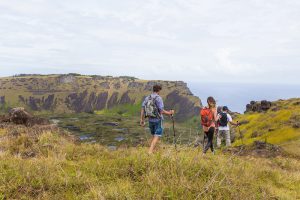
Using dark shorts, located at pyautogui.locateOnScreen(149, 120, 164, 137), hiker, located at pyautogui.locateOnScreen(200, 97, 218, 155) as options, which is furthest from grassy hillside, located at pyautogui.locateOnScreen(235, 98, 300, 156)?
dark shorts, located at pyautogui.locateOnScreen(149, 120, 164, 137)

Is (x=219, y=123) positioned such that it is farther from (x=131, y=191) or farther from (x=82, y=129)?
(x=82, y=129)

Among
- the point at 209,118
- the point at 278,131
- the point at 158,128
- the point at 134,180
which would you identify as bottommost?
the point at 278,131

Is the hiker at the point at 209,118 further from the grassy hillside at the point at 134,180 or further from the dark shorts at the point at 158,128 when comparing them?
the grassy hillside at the point at 134,180

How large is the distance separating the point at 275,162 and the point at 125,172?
10494mm

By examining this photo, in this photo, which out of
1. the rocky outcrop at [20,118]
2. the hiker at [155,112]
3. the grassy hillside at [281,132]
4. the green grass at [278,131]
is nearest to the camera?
the hiker at [155,112]

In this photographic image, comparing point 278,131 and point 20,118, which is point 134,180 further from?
point 278,131

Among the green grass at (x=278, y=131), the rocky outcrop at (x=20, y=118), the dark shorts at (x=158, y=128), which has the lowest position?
the green grass at (x=278, y=131)

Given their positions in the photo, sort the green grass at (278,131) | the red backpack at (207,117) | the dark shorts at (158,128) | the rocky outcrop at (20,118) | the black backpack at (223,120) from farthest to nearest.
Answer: the green grass at (278,131) < the rocky outcrop at (20,118) < the black backpack at (223,120) < the red backpack at (207,117) < the dark shorts at (158,128)

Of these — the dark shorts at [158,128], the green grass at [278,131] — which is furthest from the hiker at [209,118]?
the green grass at [278,131]

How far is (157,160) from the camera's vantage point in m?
7.63

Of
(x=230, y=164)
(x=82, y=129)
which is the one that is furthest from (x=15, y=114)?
(x=82, y=129)

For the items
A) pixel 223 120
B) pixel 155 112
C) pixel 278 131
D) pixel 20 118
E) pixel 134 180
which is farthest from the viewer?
pixel 278 131

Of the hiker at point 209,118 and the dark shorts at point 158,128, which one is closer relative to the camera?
the dark shorts at point 158,128

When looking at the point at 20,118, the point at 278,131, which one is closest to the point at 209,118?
the point at 20,118
